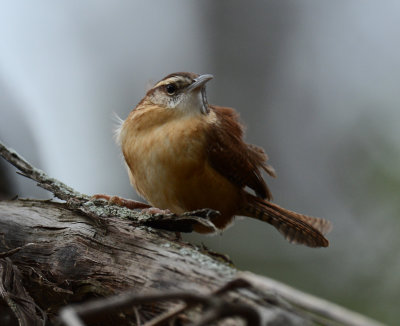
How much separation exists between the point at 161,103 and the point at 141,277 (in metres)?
1.82

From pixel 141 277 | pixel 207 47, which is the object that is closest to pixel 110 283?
pixel 141 277

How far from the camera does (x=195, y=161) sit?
9.95 feet

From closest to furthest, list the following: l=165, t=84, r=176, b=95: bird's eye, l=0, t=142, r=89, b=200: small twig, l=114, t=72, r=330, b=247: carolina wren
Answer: l=0, t=142, r=89, b=200: small twig < l=114, t=72, r=330, b=247: carolina wren < l=165, t=84, r=176, b=95: bird's eye

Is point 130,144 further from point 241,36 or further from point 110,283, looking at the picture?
point 241,36

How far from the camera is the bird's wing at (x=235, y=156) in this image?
125 inches

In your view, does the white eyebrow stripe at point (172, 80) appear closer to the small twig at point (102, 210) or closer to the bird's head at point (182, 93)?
the bird's head at point (182, 93)

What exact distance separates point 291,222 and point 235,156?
608 mm

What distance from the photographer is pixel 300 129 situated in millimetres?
7883

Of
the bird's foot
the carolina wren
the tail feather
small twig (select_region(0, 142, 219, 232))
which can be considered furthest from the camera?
the tail feather

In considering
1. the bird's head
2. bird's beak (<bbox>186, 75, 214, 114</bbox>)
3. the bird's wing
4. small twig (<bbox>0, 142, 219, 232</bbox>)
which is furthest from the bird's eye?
small twig (<bbox>0, 142, 219, 232</bbox>)

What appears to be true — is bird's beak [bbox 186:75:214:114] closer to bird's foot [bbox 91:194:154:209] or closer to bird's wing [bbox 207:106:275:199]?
bird's wing [bbox 207:106:275:199]

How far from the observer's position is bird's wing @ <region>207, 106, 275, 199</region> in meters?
3.17

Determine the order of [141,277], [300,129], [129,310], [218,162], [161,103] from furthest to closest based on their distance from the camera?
1. [300,129]
2. [161,103]
3. [218,162]
4. [141,277]
5. [129,310]

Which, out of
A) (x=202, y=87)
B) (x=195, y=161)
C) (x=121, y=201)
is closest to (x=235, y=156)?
(x=195, y=161)
